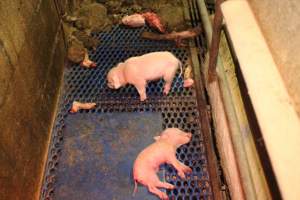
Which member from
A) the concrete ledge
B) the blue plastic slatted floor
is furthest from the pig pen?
the concrete ledge

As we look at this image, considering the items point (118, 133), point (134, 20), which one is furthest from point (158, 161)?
point (134, 20)

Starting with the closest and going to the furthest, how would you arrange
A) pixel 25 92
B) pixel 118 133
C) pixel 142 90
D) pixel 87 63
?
pixel 25 92, pixel 118 133, pixel 142 90, pixel 87 63

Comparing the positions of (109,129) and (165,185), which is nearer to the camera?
(165,185)

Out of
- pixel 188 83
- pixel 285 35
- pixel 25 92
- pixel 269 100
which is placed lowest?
pixel 188 83

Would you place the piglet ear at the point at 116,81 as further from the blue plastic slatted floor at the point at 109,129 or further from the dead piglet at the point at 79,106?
the dead piglet at the point at 79,106

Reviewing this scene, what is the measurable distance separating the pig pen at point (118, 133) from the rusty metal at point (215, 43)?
0.22 m

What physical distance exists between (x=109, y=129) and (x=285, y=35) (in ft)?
4.41

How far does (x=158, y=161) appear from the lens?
1.89 metres

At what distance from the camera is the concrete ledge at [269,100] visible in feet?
3.32

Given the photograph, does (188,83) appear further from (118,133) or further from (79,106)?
(79,106)

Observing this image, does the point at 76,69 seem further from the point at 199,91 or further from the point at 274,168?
Result: the point at 274,168

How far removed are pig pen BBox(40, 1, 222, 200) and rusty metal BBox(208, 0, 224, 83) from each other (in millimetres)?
220

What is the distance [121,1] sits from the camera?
3.10 metres

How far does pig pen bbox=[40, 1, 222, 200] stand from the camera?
190 cm
